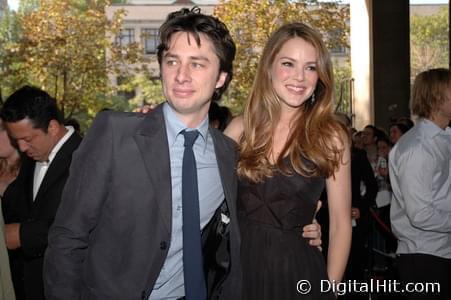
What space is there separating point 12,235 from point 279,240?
173 cm

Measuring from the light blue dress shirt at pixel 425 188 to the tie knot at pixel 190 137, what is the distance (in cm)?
227

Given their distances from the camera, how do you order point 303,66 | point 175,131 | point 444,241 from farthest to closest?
point 444,241 < point 303,66 < point 175,131

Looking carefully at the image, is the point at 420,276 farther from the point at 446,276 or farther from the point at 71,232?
the point at 71,232

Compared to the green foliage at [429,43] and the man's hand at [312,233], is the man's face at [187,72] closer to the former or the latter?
the man's hand at [312,233]

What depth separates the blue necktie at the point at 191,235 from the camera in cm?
283

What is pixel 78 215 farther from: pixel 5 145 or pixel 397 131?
pixel 397 131

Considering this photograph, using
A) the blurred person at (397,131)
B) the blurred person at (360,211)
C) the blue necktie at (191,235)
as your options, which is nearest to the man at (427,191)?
the blue necktie at (191,235)

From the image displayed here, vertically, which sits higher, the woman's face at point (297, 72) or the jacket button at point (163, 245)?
the woman's face at point (297, 72)

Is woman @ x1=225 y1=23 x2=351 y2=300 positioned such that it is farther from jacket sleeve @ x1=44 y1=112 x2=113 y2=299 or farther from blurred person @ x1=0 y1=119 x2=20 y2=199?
blurred person @ x1=0 y1=119 x2=20 y2=199

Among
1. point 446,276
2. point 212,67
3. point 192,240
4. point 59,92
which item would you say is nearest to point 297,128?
point 212,67

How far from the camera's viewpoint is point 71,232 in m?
2.70

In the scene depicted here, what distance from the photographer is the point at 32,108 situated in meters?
4.36

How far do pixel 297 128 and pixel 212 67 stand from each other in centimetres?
94

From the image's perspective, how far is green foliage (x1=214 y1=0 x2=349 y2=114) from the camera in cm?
2273
